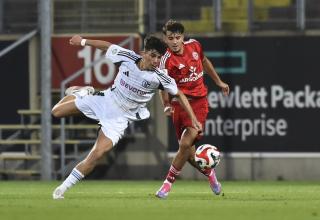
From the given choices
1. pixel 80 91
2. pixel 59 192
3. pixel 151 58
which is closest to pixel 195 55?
pixel 151 58

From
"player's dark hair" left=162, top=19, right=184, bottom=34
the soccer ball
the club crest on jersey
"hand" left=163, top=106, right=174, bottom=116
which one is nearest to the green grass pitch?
the soccer ball

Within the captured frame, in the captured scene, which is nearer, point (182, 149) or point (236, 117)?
point (182, 149)

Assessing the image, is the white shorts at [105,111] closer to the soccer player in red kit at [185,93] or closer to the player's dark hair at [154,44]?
the player's dark hair at [154,44]

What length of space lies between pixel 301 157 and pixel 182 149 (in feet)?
23.4

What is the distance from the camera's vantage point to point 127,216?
1203 cm

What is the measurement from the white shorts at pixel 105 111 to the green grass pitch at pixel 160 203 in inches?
35.4

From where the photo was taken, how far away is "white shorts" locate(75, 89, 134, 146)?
14.7 meters

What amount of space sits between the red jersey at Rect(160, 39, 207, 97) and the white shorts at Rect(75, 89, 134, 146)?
3.61 ft

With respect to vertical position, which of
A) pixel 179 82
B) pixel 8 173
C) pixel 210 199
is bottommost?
pixel 8 173

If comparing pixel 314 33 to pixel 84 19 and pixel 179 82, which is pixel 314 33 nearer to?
pixel 84 19

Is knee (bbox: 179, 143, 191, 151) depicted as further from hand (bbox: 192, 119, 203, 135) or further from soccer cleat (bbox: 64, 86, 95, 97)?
soccer cleat (bbox: 64, 86, 95, 97)

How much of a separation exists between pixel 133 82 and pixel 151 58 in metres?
0.39

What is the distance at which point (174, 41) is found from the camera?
607 inches

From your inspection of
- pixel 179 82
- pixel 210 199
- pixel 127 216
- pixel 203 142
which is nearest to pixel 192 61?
pixel 179 82
